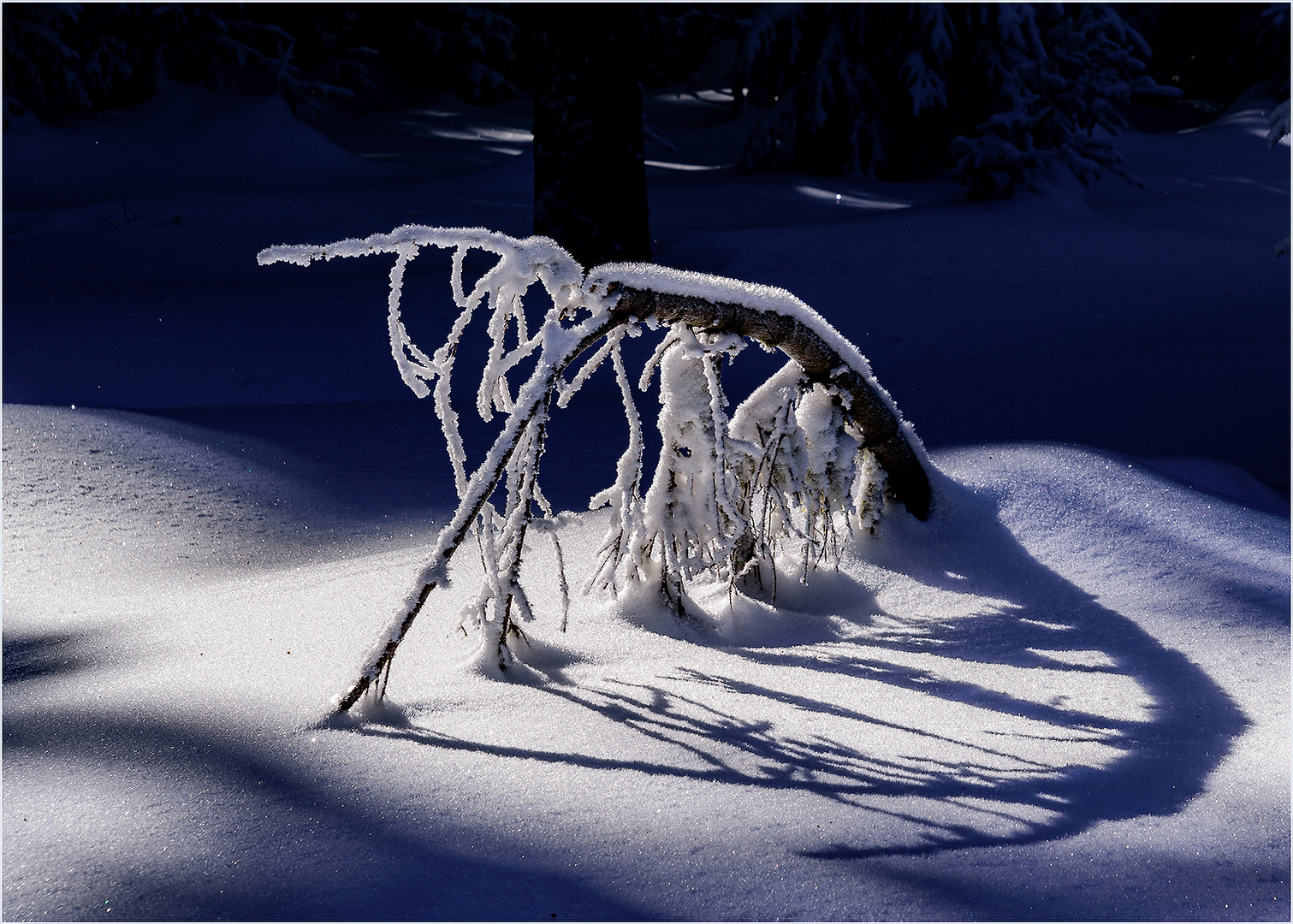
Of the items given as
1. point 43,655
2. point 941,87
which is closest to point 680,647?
point 43,655

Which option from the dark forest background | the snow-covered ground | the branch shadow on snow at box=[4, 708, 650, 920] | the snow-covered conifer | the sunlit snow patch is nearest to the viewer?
the branch shadow on snow at box=[4, 708, 650, 920]

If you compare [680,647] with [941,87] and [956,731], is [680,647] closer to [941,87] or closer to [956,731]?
[956,731]

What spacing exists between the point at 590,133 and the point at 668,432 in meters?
4.53

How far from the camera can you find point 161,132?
12531 mm

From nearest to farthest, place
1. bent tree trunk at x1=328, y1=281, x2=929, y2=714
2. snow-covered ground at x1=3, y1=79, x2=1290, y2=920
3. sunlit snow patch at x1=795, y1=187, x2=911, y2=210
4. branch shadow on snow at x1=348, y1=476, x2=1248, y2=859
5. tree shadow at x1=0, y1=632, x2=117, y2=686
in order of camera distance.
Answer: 1. snow-covered ground at x1=3, y1=79, x2=1290, y2=920
2. branch shadow on snow at x1=348, y1=476, x2=1248, y2=859
3. bent tree trunk at x1=328, y1=281, x2=929, y2=714
4. tree shadow at x1=0, y1=632, x2=117, y2=686
5. sunlit snow patch at x1=795, y1=187, x2=911, y2=210

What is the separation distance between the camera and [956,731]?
2193mm

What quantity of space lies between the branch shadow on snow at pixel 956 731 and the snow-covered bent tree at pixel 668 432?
0.32 metres

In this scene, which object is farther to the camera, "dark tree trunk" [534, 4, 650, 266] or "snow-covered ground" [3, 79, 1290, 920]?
"dark tree trunk" [534, 4, 650, 266]

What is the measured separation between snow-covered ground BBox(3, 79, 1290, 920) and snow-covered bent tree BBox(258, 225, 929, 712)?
150mm

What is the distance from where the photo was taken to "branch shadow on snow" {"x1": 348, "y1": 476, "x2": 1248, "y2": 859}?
185 centimetres

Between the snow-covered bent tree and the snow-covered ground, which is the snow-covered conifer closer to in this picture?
the snow-covered ground

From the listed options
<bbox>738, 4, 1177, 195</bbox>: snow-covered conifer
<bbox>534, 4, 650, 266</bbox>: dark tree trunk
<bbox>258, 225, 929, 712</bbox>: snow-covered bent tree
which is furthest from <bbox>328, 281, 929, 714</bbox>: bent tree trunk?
<bbox>738, 4, 1177, 195</bbox>: snow-covered conifer

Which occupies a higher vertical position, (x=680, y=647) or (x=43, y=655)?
(x=680, y=647)

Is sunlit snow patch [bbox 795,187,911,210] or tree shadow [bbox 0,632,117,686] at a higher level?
sunlit snow patch [bbox 795,187,911,210]
